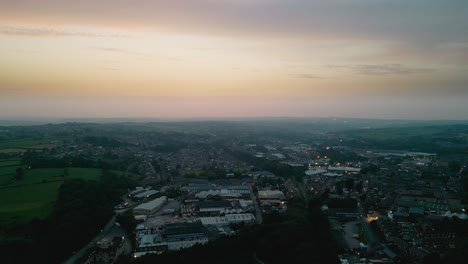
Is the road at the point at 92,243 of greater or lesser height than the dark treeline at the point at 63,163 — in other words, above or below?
below

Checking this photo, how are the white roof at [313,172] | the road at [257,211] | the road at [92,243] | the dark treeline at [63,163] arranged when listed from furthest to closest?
the white roof at [313,172] < the dark treeline at [63,163] < the road at [257,211] < the road at [92,243]

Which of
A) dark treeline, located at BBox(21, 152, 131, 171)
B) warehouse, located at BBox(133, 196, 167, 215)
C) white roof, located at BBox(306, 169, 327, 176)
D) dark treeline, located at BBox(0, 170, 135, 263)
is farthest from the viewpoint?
white roof, located at BBox(306, 169, 327, 176)

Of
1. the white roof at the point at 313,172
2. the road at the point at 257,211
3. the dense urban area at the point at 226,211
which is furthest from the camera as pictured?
the white roof at the point at 313,172

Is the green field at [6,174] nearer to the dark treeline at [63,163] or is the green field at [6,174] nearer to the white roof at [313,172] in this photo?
the dark treeline at [63,163]

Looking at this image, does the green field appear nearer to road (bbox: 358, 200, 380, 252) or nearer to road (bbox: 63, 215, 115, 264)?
road (bbox: 63, 215, 115, 264)

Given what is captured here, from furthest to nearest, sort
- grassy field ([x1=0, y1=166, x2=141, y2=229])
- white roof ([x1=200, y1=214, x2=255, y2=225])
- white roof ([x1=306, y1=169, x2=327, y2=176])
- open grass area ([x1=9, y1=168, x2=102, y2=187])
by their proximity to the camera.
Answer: white roof ([x1=306, y1=169, x2=327, y2=176]) < open grass area ([x1=9, y1=168, x2=102, y2=187]) < white roof ([x1=200, y1=214, x2=255, y2=225]) < grassy field ([x1=0, y1=166, x2=141, y2=229])

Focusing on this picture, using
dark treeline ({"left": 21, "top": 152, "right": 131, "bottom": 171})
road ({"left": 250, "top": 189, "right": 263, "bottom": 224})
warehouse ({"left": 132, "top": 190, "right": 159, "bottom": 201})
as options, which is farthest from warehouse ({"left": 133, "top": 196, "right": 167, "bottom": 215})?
dark treeline ({"left": 21, "top": 152, "right": 131, "bottom": 171})

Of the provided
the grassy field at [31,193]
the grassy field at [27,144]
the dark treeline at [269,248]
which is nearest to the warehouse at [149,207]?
the grassy field at [31,193]
